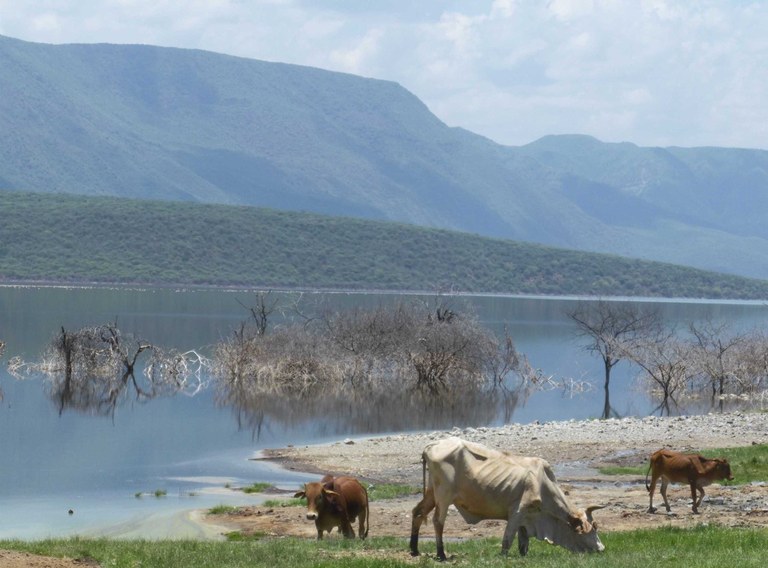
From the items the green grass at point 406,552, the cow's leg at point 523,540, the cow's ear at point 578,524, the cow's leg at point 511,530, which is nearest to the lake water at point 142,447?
the green grass at point 406,552

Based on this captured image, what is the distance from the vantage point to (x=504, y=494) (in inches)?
636

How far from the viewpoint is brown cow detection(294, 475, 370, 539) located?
64.6 ft

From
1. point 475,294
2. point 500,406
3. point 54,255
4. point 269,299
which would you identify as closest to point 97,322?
point 500,406

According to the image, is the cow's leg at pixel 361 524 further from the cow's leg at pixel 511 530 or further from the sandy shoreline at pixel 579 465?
the cow's leg at pixel 511 530

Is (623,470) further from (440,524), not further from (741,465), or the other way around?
(440,524)

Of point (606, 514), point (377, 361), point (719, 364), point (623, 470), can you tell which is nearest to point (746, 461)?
point (623, 470)

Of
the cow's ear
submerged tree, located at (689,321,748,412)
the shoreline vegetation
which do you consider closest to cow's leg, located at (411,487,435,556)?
the shoreline vegetation

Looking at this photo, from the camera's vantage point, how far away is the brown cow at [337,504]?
1970 cm

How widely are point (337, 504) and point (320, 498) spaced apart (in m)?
0.34

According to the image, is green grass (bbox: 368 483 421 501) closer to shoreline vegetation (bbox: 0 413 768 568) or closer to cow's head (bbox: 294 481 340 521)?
shoreline vegetation (bbox: 0 413 768 568)

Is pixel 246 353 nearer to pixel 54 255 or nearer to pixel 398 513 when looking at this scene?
pixel 398 513

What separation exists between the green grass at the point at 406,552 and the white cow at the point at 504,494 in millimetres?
306

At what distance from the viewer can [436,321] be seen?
63.5 m

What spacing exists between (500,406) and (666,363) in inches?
393
